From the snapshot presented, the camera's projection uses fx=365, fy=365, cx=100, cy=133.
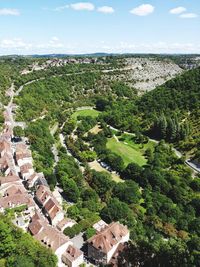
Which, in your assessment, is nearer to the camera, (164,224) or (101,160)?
(164,224)

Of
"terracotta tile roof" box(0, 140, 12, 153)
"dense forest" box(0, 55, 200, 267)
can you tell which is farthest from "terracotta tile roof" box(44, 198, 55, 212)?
"terracotta tile roof" box(0, 140, 12, 153)

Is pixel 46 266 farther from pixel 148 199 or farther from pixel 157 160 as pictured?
pixel 157 160

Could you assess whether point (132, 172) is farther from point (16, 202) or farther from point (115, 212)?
point (16, 202)

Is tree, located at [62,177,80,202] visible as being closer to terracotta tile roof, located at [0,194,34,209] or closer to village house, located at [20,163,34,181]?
village house, located at [20,163,34,181]

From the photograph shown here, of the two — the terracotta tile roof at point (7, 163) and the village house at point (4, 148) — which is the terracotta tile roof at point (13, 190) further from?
the village house at point (4, 148)

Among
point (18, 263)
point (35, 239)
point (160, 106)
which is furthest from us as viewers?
point (160, 106)

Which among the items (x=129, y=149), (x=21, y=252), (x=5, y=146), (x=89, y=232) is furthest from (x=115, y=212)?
(x=129, y=149)

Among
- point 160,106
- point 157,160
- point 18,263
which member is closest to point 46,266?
point 18,263

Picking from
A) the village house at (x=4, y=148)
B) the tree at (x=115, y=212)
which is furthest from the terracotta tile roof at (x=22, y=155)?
the tree at (x=115, y=212)
